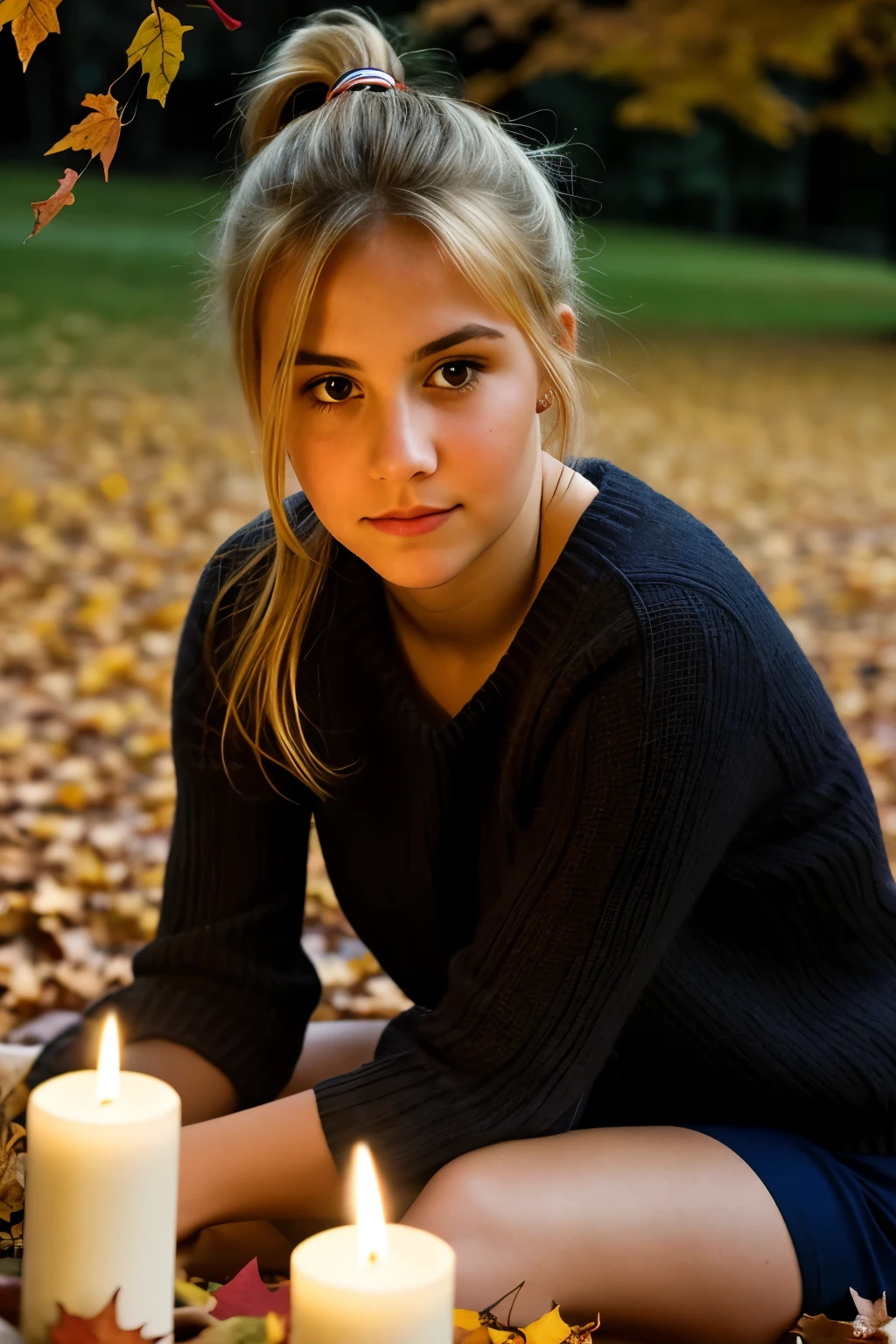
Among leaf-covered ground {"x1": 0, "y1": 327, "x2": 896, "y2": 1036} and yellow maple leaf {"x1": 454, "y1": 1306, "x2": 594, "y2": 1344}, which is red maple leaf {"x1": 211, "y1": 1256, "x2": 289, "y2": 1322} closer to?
yellow maple leaf {"x1": 454, "y1": 1306, "x2": 594, "y2": 1344}

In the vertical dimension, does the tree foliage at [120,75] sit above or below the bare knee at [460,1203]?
above

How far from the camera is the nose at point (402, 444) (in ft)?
4.96

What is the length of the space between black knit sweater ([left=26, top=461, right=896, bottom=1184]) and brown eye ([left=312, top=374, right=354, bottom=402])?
11.7 inches

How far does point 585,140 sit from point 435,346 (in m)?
18.7

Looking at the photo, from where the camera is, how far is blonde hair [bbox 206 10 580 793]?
1570mm

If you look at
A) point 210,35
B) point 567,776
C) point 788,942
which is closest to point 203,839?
point 567,776

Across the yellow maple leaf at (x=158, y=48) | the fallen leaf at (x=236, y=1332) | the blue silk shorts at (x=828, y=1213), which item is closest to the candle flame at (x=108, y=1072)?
the fallen leaf at (x=236, y=1332)

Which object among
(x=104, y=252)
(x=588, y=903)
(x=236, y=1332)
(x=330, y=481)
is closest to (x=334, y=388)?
(x=330, y=481)

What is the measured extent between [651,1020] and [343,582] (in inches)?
24.6

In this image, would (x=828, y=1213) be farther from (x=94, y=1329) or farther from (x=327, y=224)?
(x=327, y=224)

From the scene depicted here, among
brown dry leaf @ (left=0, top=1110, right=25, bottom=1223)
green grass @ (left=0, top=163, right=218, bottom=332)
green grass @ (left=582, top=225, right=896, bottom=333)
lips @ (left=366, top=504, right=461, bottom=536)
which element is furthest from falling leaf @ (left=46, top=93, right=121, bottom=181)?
green grass @ (left=582, top=225, right=896, bottom=333)

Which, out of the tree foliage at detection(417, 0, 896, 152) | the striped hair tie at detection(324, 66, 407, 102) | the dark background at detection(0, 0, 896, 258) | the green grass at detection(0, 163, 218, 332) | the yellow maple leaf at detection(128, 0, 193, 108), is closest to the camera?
the yellow maple leaf at detection(128, 0, 193, 108)

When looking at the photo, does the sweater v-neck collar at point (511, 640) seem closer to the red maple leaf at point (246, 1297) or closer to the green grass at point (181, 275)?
the red maple leaf at point (246, 1297)

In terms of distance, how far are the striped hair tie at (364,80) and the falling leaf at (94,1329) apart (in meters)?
1.25
